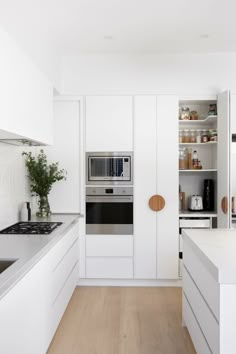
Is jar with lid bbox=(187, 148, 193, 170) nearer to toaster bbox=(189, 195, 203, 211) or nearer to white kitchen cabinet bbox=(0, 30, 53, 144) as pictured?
toaster bbox=(189, 195, 203, 211)

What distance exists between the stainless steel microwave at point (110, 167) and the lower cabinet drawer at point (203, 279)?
1376mm

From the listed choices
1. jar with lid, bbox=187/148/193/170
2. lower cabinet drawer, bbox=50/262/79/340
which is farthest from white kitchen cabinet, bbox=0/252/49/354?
jar with lid, bbox=187/148/193/170

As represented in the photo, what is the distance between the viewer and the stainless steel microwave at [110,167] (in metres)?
3.72

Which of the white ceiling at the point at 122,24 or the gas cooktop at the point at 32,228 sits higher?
the white ceiling at the point at 122,24

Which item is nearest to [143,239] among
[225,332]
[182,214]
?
[182,214]

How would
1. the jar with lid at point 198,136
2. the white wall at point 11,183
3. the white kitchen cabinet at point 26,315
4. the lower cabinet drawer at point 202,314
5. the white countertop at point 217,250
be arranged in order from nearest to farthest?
1. the white kitchen cabinet at point 26,315
2. the white countertop at point 217,250
3. the lower cabinet drawer at point 202,314
4. the white wall at point 11,183
5. the jar with lid at point 198,136

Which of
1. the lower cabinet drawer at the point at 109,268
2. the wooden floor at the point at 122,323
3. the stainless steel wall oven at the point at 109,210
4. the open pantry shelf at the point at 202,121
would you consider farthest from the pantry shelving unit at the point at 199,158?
the wooden floor at the point at 122,323

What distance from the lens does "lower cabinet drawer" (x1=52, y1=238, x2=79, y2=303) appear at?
246cm

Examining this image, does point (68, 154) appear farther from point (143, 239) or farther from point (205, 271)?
point (205, 271)

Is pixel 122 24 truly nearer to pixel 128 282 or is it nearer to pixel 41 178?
pixel 41 178

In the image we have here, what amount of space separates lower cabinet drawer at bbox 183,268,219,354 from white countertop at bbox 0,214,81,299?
103 cm

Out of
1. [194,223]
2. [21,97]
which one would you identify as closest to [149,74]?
[194,223]

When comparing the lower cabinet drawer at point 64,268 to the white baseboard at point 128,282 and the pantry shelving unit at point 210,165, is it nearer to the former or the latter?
the white baseboard at point 128,282

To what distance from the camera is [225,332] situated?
161 centimetres
